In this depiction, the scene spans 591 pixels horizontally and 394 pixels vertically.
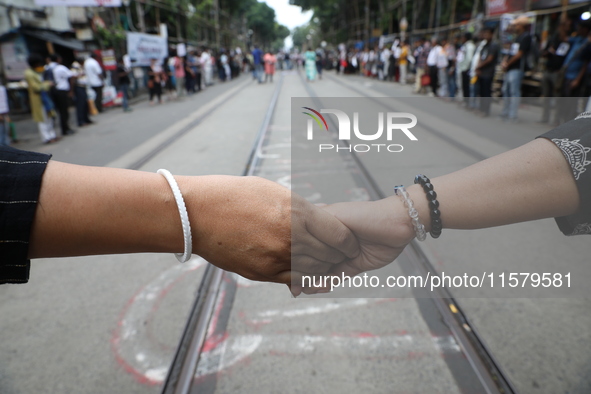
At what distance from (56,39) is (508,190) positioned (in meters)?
15.7

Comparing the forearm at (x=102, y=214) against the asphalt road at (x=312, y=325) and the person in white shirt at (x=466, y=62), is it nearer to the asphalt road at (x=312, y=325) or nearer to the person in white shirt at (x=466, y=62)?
the asphalt road at (x=312, y=325)

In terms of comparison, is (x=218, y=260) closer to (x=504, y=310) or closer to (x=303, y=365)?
(x=303, y=365)

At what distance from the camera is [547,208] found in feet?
3.71

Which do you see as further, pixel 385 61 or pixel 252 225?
pixel 385 61

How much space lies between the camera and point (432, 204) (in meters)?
1.24

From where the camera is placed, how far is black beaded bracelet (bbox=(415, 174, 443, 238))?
1236 mm

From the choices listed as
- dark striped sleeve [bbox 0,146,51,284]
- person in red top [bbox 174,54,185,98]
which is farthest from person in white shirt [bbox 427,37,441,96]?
dark striped sleeve [bbox 0,146,51,284]

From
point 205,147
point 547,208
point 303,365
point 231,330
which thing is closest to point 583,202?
point 547,208

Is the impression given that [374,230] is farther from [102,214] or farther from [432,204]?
[102,214]

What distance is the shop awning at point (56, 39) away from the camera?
488 inches

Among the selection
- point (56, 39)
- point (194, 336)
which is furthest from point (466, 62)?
point (56, 39)

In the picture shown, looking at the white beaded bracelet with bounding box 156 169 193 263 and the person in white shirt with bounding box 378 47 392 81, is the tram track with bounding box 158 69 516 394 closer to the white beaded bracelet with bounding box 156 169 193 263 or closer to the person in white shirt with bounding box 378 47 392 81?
the white beaded bracelet with bounding box 156 169 193 263

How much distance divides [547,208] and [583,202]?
Result: 9 centimetres

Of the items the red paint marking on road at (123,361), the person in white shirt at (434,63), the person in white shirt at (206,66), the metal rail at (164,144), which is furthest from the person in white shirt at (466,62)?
the person in white shirt at (206,66)
